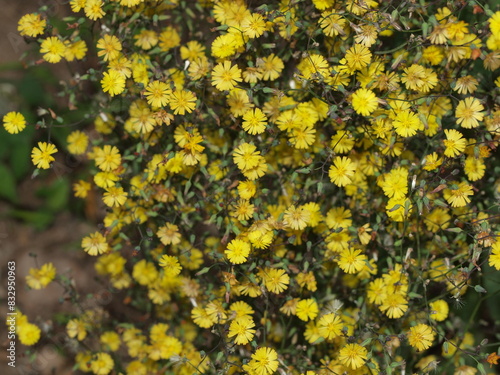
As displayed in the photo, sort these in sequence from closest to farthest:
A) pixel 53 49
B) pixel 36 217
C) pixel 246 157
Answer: pixel 246 157, pixel 53 49, pixel 36 217

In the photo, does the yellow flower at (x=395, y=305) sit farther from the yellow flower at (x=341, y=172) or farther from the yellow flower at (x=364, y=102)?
the yellow flower at (x=364, y=102)

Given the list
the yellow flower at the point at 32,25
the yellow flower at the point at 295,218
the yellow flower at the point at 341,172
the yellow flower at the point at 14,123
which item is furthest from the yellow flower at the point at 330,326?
the yellow flower at the point at 32,25

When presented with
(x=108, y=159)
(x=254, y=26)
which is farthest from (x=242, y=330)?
(x=254, y=26)

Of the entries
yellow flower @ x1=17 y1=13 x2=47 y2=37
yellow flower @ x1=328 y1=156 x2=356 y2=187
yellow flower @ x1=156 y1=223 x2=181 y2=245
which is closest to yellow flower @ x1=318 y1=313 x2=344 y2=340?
yellow flower @ x1=328 y1=156 x2=356 y2=187

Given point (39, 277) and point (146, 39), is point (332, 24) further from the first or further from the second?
point (39, 277)

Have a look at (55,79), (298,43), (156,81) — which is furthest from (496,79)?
(55,79)

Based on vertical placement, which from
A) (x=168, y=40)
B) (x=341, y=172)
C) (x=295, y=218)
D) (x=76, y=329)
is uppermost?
(x=168, y=40)

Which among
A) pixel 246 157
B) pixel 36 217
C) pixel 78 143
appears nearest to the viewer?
pixel 246 157
